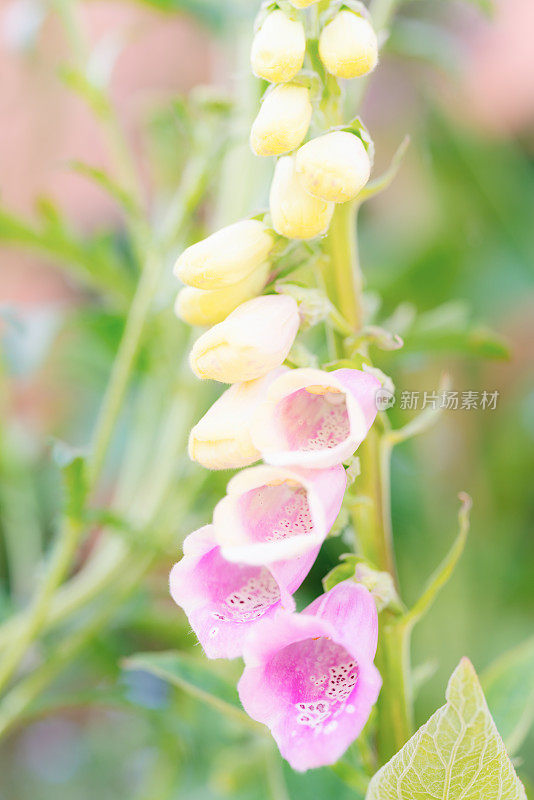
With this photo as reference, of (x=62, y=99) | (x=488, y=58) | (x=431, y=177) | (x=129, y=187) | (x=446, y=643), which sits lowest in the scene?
(x=446, y=643)

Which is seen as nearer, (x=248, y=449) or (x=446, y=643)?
(x=248, y=449)

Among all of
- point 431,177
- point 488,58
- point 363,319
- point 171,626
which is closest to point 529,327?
point 431,177

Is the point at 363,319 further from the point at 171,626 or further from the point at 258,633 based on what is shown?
the point at 171,626

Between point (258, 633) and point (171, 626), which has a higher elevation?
point (258, 633)

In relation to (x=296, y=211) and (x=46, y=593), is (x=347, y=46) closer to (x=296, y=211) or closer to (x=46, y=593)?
(x=296, y=211)

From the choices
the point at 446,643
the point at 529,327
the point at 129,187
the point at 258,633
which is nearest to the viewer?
the point at 258,633
